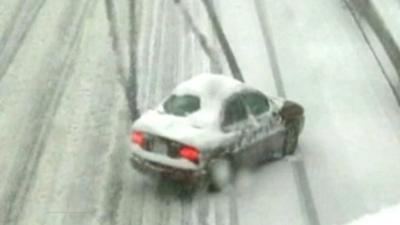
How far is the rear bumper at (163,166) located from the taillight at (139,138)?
0.28ft

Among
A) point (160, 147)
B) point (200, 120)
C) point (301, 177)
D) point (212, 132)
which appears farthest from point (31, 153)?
point (301, 177)

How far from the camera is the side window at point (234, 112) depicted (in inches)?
621

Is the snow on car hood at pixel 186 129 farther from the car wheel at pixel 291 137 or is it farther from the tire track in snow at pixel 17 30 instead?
the tire track in snow at pixel 17 30

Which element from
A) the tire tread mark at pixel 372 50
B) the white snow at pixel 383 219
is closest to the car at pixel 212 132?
the white snow at pixel 383 219

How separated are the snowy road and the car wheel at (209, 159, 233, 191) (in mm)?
152

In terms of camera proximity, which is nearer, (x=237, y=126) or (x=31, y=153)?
(x=237, y=126)

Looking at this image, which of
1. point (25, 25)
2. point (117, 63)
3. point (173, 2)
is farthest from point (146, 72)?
point (173, 2)

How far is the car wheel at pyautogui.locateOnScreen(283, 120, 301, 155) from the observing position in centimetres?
1703

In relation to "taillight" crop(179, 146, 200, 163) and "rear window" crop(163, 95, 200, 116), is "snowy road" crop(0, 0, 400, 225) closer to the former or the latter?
"taillight" crop(179, 146, 200, 163)

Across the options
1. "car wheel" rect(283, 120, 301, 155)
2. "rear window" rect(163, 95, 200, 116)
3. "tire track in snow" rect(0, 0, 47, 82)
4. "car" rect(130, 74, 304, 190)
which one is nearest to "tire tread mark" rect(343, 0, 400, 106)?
"car wheel" rect(283, 120, 301, 155)

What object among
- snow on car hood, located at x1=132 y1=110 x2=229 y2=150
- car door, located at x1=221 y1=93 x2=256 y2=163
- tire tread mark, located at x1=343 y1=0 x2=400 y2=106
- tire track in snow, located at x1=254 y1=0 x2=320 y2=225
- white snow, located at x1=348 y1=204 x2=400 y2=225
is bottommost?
tire tread mark, located at x1=343 y1=0 x2=400 y2=106

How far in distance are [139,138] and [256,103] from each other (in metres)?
2.27

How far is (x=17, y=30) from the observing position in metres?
24.2

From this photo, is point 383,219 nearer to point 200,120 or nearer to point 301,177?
point 200,120
